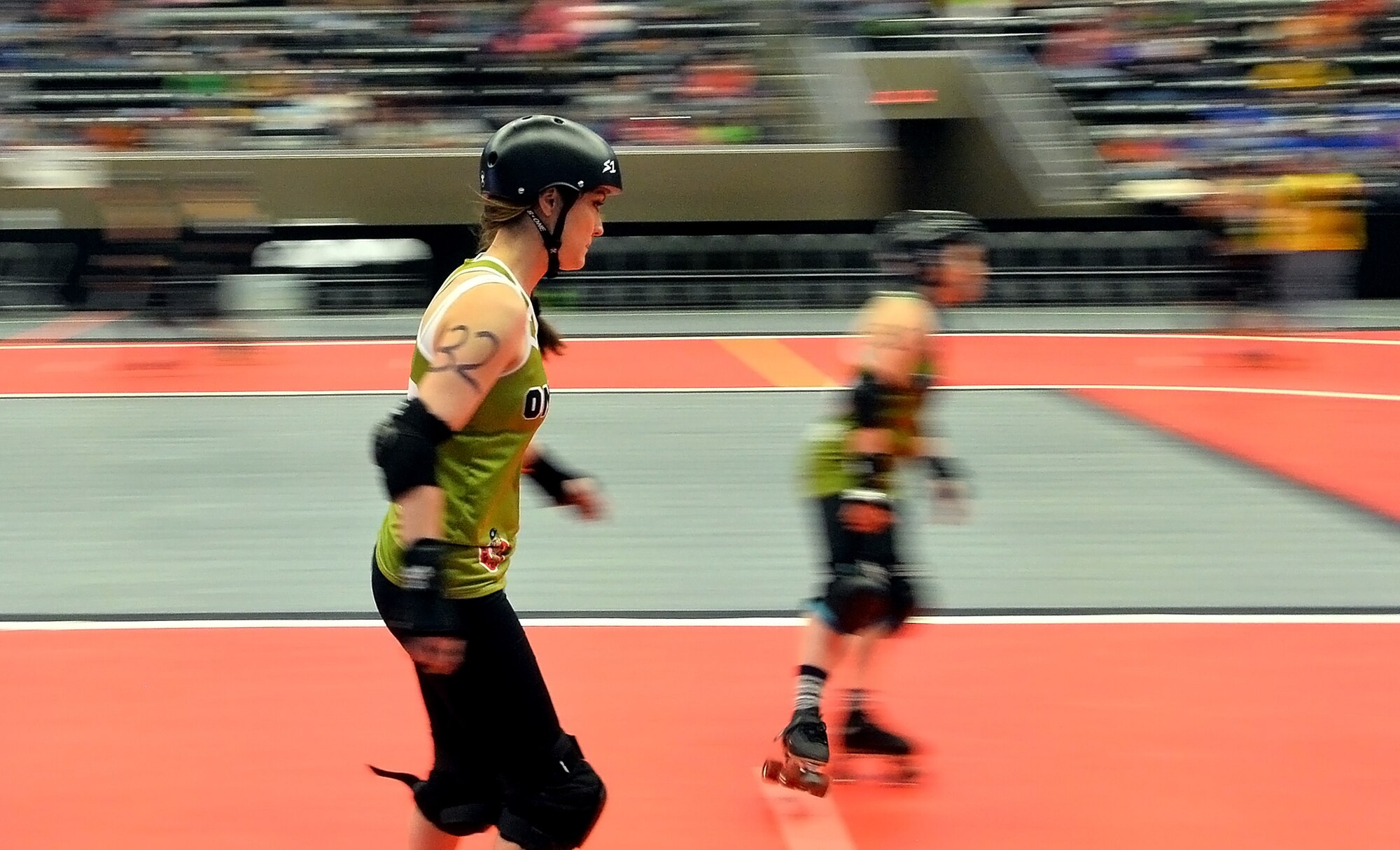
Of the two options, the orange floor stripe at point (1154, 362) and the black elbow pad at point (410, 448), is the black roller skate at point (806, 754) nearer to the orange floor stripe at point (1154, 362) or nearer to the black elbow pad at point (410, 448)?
the black elbow pad at point (410, 448)

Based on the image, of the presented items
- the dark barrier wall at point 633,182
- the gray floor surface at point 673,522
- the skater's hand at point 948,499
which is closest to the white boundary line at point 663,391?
the gray floor surface at point 673,522

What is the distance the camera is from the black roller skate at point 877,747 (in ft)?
15.0

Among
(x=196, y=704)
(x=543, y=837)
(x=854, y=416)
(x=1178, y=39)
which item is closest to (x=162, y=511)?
(x=196, y=704)

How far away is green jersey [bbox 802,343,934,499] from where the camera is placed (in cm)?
442

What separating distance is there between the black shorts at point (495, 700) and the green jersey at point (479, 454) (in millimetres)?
54

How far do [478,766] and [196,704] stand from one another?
7.72ft

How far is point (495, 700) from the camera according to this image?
10.2ft

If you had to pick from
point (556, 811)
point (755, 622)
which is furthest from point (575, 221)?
point (755, 622)

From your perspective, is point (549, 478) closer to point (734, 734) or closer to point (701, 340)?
point (734, 734)

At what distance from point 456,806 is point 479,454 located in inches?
30.4

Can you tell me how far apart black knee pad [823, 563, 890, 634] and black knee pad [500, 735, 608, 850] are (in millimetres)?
1360

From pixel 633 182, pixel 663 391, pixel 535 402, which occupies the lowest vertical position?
pixel 535 402

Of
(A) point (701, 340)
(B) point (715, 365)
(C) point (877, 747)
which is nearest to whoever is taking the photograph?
(C) point (877, 747)

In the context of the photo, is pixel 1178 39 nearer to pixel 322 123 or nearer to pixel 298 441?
pixel 322 123
